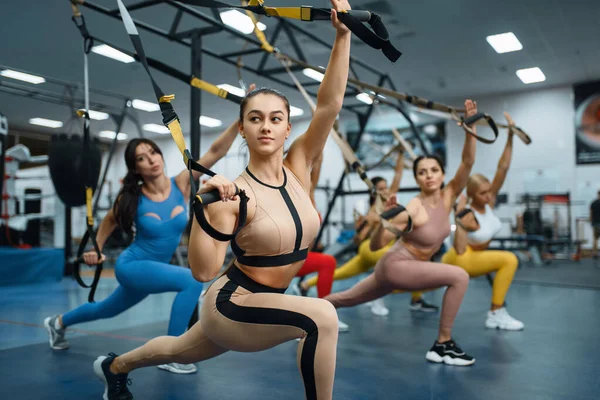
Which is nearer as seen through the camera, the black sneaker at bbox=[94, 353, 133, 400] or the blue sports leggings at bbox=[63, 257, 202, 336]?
the black sneaker at bbox=[94, 353, 133, 400]

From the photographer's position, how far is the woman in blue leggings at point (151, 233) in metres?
2.53

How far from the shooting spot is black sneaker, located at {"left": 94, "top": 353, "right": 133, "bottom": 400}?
2035 mm

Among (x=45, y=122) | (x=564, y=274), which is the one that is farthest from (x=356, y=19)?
(x=45, y=122)

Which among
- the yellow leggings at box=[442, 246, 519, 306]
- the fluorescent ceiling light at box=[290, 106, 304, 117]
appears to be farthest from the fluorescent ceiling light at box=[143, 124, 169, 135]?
the yellow leggings at box=[442, 246, 519, 306]

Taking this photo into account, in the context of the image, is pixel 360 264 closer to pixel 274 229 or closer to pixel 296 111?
pixel 274 229

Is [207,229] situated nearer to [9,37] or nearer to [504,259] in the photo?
[504,259]

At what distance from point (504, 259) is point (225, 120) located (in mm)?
10773

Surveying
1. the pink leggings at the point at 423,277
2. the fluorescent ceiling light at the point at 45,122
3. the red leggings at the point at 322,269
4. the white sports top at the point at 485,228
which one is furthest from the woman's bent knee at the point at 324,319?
the fluorescent ceiling light at the point at 45,122

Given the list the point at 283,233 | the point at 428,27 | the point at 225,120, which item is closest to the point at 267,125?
the point at 283,233

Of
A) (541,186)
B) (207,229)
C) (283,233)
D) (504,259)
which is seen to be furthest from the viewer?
(541,186)

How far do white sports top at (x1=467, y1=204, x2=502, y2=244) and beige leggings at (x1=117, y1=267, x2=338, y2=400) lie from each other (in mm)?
2608

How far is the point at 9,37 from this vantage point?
7.78 m

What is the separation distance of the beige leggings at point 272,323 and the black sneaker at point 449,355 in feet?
4.83

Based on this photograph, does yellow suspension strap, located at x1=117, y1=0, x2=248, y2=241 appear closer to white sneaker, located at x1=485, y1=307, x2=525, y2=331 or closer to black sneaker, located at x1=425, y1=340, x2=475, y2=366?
black sneaker, located at x1=425, y1=340, x2=475, y2=366
